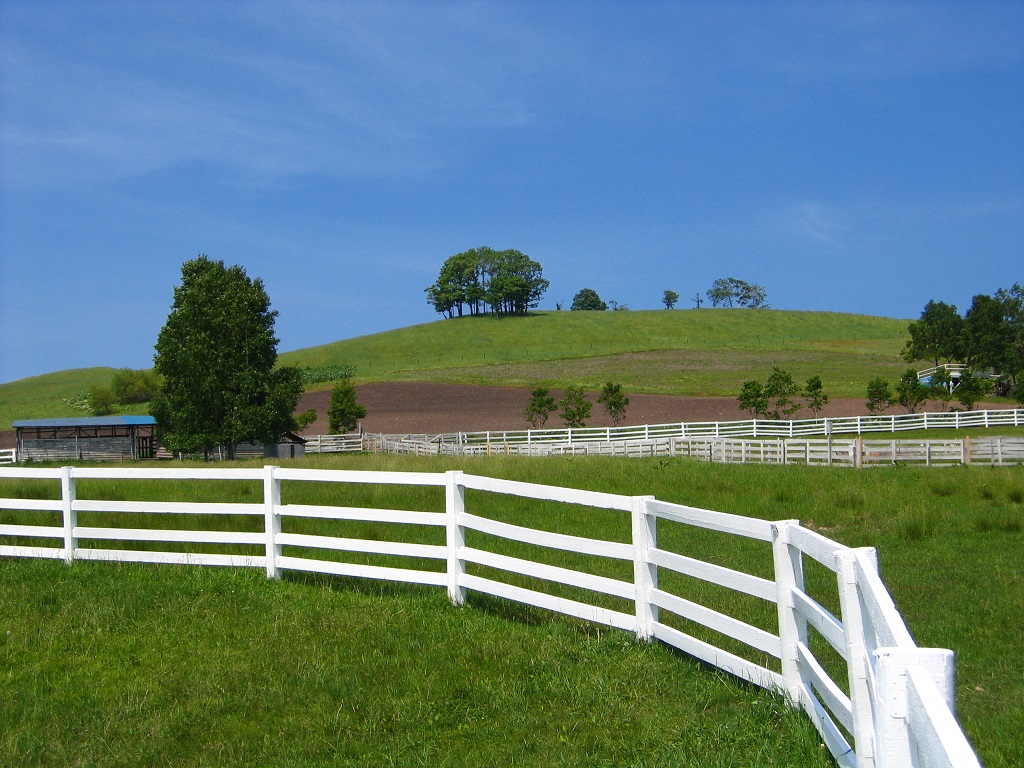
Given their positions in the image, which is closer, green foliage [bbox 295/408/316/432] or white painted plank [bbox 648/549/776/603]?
white painted plank [bbox 648/549/776/603]

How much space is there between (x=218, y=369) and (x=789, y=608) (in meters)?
46.4

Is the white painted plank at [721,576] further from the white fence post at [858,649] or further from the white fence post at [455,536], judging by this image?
the white fence post at [455,536]

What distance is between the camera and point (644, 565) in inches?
290

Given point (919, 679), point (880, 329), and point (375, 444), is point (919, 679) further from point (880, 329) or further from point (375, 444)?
point (880, 329)

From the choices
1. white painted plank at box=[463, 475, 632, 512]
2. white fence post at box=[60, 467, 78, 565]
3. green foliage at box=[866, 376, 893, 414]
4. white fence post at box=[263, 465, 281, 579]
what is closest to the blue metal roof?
green foliage at box=[866, 376, 893, 414]

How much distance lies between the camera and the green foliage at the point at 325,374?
104m

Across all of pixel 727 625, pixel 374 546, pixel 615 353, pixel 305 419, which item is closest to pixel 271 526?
pixel 374 546

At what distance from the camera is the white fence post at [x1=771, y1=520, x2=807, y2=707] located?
5.52 metres

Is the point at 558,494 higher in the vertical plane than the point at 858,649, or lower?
higher

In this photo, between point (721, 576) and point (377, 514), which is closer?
point (721, 576)

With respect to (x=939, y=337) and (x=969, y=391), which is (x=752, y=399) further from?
(x=939, y=337)

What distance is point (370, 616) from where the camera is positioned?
8492mm

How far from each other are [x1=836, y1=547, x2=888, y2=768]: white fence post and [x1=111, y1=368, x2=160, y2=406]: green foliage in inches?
4058

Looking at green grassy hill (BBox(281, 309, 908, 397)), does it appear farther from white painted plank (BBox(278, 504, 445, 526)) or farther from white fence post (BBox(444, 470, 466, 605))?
white fence post (BBox(444, 470, 466, 605))
